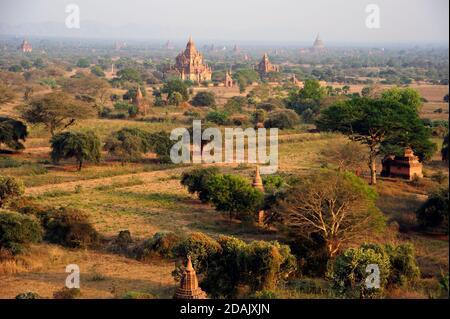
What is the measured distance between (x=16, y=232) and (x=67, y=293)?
394 centimetres

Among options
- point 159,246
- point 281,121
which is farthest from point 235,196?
point 281,121

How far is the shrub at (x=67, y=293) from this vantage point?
14.2 metres

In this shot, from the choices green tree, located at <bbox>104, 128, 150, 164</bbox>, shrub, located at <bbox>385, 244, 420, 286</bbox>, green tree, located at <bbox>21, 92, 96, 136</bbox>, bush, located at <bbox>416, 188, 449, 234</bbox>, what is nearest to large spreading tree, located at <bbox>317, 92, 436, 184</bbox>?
bush, located at <bbox>416, 188, 449, 234</bbox>

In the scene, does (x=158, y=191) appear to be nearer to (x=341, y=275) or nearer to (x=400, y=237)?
(x=400, y=237)

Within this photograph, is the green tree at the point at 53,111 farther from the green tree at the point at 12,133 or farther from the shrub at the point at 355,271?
the shrub at the point at 355,271

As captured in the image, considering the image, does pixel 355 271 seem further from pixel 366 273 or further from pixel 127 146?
pixel 127 146

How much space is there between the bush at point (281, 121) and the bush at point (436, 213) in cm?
2404

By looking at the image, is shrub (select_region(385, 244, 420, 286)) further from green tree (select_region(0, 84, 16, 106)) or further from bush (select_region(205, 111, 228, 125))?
green tree (select_region(0, 84, 16, 106))

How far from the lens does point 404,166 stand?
27.8m

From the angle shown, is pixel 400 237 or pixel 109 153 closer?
pixel 400 237

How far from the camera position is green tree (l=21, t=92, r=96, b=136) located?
37.1 meters

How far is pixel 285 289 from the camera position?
15.2 meters
